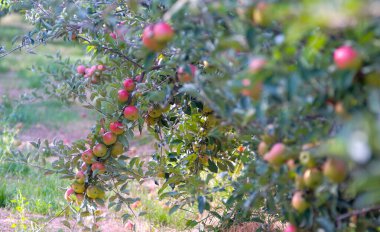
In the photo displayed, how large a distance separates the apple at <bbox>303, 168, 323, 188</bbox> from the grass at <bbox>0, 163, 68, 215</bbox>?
6.18ft

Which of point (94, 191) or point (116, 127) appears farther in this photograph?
point (94, 191)

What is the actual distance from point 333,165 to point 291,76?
0.22m

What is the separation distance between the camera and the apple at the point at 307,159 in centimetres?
122

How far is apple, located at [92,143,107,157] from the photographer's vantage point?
2211 millimetres

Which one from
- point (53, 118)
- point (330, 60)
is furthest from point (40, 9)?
point (53, 118)

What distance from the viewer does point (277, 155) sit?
4.16 feet

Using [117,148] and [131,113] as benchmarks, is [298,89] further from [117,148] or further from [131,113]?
[117,148]

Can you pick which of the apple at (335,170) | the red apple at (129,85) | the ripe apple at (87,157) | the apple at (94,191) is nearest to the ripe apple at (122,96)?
the red apple at (129,85)

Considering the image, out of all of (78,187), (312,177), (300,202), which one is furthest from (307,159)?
(78,187)

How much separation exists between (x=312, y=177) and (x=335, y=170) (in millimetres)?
135

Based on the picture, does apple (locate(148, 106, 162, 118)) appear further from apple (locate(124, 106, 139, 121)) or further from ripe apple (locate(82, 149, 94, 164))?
ripe apple (locate(82, 149, 94, 164))

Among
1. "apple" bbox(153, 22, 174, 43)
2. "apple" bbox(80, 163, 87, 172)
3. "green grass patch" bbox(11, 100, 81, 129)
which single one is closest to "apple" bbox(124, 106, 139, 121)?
"apple" bbox(80, 163, 87, 172)

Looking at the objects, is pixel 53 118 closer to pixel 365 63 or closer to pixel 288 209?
pixel 288 209

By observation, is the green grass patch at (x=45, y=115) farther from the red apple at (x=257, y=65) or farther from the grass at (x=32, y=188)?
the red apple at (x=257, y=65)
